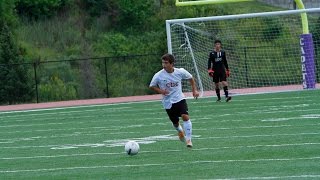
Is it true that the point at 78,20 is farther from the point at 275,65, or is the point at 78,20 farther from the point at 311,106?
the point at 311,106

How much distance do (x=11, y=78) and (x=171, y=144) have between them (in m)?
23.1

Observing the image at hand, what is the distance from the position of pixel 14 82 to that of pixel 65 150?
22.4m

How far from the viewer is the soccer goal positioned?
99.3ft

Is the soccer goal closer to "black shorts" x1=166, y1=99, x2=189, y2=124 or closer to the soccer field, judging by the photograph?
the soccer field

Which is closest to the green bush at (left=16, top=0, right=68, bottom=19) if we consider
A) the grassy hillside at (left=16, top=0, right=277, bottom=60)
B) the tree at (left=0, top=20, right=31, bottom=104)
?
the grassy hillside at (left=16, top=0, right=277, bottom=60)

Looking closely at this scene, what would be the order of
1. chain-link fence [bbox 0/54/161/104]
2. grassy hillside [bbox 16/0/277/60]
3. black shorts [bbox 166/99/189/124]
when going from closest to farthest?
1. black shorts [bbox 166/99/189/124]
2. chain-link fence [bbox 0/54/161/104]
3. grassy hillside [bbox 16/0/277/60]


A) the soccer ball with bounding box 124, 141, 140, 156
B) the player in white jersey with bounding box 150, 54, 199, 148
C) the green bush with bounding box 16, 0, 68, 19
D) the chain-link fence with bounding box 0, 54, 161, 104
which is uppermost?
the green bush with bounding box 16, 0, 68, 19

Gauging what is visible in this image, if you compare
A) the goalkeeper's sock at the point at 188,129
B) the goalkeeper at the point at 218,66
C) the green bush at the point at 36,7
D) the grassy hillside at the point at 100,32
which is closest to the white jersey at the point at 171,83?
the goalkeeper's sock at the point at 188,129

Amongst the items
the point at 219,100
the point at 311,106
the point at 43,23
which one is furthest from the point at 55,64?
the point at 311,106

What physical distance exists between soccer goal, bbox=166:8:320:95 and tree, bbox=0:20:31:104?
28.1 feet

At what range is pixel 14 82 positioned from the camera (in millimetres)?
38094

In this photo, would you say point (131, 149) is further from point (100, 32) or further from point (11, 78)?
point (100, 32)

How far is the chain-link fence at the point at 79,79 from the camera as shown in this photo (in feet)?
125

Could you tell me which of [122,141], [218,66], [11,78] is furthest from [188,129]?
[11,78]
